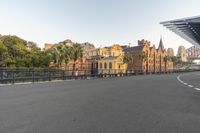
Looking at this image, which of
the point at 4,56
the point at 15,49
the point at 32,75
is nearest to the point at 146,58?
the point at 15,49

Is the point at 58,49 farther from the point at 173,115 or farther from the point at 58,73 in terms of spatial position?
the point at 173,115

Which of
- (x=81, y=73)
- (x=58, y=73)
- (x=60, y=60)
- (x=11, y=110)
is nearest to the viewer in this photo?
(x=11, y=110)

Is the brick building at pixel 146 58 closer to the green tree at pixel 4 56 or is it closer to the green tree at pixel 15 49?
the green tree at pixel 15 49

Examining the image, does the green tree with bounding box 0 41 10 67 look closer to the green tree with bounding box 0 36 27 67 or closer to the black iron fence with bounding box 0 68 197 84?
the green tree with bounding box 0 36 27 67

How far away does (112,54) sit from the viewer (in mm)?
100438

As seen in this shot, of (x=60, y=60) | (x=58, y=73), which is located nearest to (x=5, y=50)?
(x=60, y=60)

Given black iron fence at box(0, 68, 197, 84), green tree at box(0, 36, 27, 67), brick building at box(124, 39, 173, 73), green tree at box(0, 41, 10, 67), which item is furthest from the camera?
brick building at box(124, 39, 173, 73)

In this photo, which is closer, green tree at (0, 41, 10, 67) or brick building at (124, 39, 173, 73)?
green tree at (0, 41, 10, 67)

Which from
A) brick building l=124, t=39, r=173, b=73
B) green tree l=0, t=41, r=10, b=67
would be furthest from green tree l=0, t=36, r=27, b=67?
brick building l=124, t=39, r=173, b=73

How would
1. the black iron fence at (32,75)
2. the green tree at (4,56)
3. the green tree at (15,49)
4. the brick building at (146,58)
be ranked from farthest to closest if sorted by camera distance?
the brick building at (146,58) → the green tree at (15,49) → the green tree at (4,56) → the black iron fence at (32,75)

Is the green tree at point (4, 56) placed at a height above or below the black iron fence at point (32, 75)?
above

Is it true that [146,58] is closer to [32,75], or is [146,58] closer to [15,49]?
[15,49]

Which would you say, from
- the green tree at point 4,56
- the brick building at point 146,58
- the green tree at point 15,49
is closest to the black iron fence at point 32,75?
the green tree at point 4,56

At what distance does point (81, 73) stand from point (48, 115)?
110 feet
